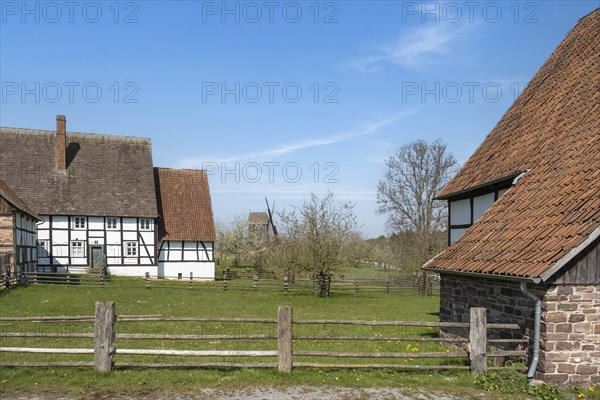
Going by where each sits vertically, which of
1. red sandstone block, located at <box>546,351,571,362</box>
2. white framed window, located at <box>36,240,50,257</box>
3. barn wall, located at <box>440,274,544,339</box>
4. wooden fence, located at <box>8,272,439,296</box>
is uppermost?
barn wall, located at <box>440,274,544,339</box>

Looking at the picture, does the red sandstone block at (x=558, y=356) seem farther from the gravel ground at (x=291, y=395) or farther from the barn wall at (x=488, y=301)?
the gravel ground at (x=291, y=395)

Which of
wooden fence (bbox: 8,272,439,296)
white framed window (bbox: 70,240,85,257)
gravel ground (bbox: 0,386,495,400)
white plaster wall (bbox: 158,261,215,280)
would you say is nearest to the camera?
gravel ground (bbox: 0,386,495,400)

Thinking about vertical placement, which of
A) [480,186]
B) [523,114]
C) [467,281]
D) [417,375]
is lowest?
[417,375]

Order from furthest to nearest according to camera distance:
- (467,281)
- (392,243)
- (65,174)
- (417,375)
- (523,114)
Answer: (392,243) < (65,174) < (523,114) < (467,281) < (417,375)

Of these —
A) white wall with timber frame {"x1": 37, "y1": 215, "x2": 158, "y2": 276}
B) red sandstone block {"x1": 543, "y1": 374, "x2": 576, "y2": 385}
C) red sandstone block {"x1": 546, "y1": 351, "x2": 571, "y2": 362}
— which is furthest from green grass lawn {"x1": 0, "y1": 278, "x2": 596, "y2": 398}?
white wall with timber frame {"x1": 37, "y1": 215, "x2": 158, "y2": 276}

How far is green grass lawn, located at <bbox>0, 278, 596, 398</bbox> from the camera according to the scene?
7859 millimetres

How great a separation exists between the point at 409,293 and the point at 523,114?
2056 cm

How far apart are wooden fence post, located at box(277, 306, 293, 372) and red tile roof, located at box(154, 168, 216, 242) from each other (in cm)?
2933

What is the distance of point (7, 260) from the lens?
82.4ft

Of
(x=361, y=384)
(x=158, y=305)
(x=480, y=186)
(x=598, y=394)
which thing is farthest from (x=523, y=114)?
(x=158, y=305)

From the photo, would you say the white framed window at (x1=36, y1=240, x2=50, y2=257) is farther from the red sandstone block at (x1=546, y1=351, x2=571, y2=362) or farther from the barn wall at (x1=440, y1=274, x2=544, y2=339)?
the red sandstone block at (x1=546, y1=351, x2=571, y2=362)

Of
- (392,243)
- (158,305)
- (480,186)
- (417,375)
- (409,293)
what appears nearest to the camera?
(417,375)

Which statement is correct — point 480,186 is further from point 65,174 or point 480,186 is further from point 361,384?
point 65,174

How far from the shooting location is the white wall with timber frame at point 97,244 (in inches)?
1312
